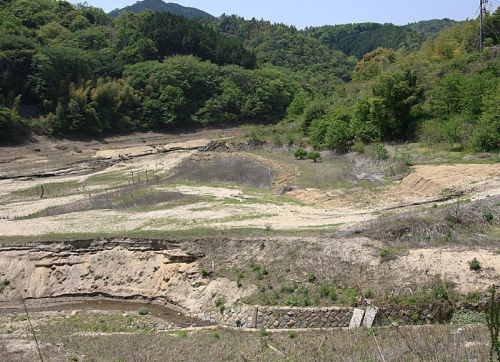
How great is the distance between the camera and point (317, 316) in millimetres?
11867

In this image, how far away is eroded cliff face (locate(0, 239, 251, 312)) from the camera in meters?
15.2

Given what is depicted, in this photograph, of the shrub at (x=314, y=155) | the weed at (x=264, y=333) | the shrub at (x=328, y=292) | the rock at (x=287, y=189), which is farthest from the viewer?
the shrub at (x=314, y=155)

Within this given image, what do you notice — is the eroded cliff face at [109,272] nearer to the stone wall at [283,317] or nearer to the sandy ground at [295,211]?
the stone wall at [283,317]

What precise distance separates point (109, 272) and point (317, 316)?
8813mm

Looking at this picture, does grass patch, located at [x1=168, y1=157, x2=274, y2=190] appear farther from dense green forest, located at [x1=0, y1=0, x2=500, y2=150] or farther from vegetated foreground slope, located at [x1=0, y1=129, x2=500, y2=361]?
dense green forest, located at [x1=0, y1=0, x2=500, y2=150]

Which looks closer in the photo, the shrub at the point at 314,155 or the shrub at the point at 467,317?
the shrub at the point at 467,317

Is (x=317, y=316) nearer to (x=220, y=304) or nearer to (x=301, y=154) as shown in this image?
(x=220, y=304)

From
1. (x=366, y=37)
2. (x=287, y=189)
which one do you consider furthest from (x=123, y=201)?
(x=366, y=37)

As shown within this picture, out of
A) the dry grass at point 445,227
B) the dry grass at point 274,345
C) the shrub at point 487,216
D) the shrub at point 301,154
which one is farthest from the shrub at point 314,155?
the dry grass at point 274,345

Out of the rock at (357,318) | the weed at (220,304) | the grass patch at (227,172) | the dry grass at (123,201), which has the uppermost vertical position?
the dry grass at (123,201)

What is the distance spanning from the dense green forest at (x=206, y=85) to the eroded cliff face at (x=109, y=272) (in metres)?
19.3

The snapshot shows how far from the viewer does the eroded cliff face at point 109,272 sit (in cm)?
1519

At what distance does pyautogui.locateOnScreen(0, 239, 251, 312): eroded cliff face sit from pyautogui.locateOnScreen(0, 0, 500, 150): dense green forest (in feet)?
63.2

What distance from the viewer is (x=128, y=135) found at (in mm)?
60875
